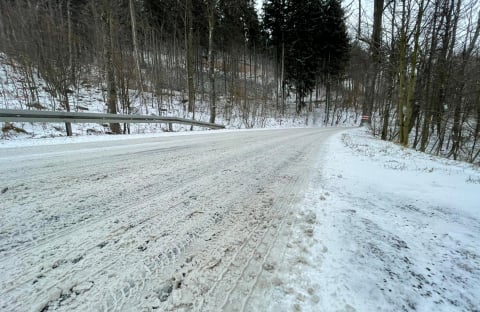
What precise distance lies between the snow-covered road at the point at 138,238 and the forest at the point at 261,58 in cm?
761

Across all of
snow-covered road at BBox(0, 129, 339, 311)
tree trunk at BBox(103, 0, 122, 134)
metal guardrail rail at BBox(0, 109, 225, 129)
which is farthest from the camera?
tree trunk at BBox(103, 0, 122, 134)

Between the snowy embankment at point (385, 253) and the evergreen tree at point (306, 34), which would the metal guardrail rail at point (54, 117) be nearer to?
the snowy embankment at point (385, 253)

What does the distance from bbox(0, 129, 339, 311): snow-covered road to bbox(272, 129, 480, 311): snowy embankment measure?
17 centimetres

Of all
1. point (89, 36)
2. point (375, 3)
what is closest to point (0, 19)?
point (89, 36)

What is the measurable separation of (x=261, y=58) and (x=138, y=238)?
33.1m

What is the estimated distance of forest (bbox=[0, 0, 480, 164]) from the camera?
31.5ft

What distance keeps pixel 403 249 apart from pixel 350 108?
133 feet

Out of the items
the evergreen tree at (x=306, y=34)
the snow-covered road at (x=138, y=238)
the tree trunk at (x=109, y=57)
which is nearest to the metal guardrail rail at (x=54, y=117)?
the tree trunk at (x=109, y=57)

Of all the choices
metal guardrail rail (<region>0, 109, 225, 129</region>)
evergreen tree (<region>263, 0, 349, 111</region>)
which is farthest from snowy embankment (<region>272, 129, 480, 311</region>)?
evergreen tree (<region>263, 0, 349, 111</region>)

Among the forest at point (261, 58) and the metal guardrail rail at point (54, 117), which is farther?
the forest at point (261, 58)

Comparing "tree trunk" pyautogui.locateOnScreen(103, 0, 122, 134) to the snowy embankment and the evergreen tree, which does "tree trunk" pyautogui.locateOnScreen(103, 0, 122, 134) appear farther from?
the evergreen tree

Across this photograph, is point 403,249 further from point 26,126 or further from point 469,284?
point 26,126

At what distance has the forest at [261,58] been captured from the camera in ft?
31.5

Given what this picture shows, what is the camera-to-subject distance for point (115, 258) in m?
1.12
